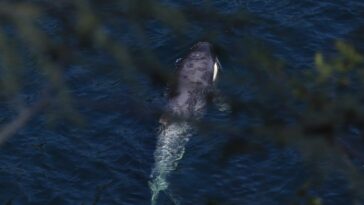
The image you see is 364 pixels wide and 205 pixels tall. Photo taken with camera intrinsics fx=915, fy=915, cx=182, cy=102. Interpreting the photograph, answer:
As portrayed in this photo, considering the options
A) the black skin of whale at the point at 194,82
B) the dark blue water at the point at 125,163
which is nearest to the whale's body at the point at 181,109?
the black skin of whale at the point at 194,82

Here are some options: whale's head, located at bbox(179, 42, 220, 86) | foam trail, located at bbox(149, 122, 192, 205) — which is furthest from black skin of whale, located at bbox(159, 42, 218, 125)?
foam trail, located at bbox(149, 122, 192, 205)

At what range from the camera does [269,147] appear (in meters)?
14.9

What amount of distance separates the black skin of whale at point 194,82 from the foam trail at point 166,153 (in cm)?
37

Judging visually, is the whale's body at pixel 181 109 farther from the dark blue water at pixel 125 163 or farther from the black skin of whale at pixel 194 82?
the dark blue water at pixel 125 163

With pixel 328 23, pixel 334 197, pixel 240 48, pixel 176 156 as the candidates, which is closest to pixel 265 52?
pixel 240 48

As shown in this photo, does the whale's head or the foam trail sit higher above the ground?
the whale's head

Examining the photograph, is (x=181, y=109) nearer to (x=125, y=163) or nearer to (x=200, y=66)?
(x=125, y=163)

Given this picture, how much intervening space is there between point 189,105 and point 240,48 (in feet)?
27.2

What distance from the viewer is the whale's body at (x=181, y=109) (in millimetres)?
14289

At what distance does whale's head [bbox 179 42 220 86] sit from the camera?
1655cm

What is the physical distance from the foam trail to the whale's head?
1331 millimetres

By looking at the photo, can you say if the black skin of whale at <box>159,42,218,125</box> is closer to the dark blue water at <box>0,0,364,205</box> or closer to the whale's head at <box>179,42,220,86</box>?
the whale's head at <box>179,42,220,86</box>

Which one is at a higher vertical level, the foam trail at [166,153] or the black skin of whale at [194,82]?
the black skin of whale at [194,82]

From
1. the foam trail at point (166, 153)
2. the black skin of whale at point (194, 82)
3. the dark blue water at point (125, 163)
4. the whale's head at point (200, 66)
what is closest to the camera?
the dark blue water at point (125, 163)
